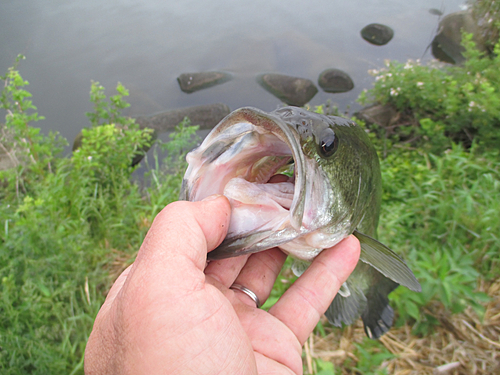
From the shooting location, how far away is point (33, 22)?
751 centimetres

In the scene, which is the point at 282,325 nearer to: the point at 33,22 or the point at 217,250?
the point at 217,250

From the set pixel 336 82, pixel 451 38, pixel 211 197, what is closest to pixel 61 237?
pixel 211 197

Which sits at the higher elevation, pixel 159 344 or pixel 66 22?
pixel 66 22

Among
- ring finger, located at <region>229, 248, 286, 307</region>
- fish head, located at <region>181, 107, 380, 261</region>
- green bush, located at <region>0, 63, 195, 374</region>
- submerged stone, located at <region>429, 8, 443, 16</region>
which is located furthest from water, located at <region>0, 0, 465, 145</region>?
fish head, located at <region>181, 107, 380, 261</region>

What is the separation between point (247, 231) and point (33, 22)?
8733 millimetres

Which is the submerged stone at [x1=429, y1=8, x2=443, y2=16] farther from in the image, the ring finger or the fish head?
the ring finger

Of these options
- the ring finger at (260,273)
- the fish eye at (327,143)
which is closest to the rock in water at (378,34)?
the ring finger at (260,273)

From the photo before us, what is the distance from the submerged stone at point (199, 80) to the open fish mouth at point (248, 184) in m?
5.93

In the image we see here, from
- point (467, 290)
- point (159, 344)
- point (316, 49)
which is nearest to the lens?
point (159, 344)

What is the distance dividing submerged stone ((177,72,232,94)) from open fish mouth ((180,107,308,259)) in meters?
5.93

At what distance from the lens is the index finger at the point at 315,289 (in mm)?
1585

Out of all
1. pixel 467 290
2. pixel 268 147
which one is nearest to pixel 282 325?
pixel 268 147

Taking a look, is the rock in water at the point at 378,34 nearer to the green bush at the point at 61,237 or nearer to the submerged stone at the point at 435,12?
the submerged stone at the point at 435,12

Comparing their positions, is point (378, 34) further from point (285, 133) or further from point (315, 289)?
point (285, 133)
